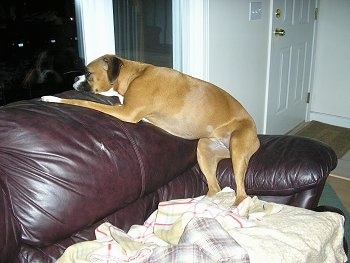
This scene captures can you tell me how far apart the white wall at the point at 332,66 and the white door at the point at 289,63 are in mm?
172

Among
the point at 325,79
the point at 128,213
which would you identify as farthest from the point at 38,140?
the point at 325,79

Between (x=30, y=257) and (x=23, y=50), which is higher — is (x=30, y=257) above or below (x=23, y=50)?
below

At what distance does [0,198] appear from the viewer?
1.18m

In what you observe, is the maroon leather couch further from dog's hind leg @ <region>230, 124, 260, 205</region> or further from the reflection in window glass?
the reflection in window glass

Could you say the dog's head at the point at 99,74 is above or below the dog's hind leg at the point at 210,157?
above

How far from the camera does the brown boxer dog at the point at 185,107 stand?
191 cm

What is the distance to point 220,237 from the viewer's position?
119 centimetres

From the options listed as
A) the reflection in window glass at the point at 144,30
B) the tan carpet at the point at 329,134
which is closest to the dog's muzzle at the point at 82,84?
the reflection in window glass at the point at 144,30

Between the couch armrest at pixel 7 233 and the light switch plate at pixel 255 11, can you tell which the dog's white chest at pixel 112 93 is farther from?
the light switch plate at pixel 255 11

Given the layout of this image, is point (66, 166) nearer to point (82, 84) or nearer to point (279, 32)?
point (82, 84)

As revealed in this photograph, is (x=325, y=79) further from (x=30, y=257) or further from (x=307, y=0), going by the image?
(x=30, y=257)

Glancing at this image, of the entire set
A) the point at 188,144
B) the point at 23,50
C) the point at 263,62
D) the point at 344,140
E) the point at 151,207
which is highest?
Result: the point at 23,50

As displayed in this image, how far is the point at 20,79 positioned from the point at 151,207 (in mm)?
983

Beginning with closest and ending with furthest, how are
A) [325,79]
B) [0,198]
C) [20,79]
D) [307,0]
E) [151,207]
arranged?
[0,198]
[151,207]
[20,79]
[307,0]
[325,79]
